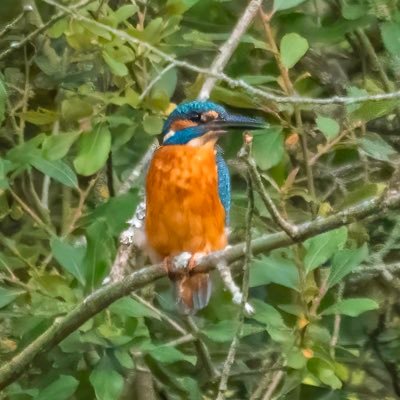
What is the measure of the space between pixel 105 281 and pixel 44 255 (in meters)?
0.97

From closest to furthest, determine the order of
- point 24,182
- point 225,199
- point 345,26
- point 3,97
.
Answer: point 3,97 < point 225,199 < point 345,26 < point 24,182

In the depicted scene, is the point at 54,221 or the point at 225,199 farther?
the point at 54,221

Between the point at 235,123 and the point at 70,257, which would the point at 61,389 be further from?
the point at 235,123

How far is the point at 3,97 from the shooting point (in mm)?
3180

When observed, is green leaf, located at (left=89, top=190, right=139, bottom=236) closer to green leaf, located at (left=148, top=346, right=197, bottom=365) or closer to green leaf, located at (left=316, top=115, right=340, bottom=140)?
green leaf, located at (left=148, top=346, right=197, bottom=365)

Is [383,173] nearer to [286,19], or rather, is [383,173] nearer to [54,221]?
[286,19]

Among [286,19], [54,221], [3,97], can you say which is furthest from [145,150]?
[3,97]

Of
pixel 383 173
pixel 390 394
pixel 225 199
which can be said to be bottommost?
pixel 390 394

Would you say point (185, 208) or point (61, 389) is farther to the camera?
point (185, 208)

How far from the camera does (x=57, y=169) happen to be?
3551 mm

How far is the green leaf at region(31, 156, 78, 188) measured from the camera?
11.4ft

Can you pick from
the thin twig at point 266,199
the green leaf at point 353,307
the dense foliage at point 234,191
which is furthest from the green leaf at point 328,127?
the thin twig at point 266,199

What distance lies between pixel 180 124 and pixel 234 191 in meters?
0.51

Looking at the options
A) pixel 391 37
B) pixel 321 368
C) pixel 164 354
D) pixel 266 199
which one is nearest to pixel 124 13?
pixel 391 37
